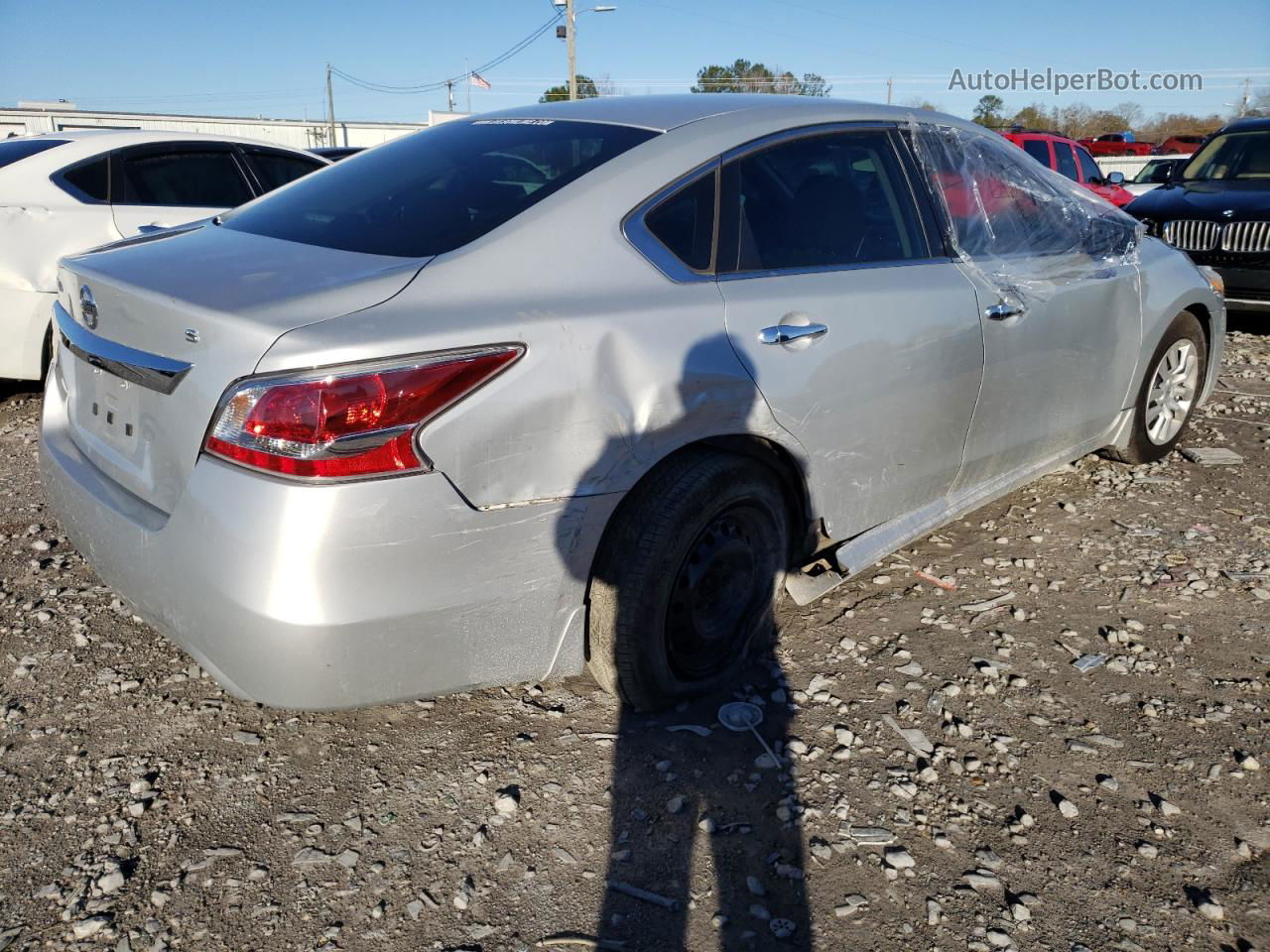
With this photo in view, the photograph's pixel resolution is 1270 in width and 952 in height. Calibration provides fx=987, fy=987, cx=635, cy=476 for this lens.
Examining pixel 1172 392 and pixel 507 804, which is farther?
pixel 1172 392

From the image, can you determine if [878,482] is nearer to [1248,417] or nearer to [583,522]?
[583,522]

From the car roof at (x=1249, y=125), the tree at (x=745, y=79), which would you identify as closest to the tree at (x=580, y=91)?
the tree at (x=745, y=79)

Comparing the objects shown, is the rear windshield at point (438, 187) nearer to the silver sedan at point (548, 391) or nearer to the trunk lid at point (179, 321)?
the silver sedan at point (548, 391)

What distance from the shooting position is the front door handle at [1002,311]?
324 cm

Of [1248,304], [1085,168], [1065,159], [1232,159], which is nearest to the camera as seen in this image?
[1248,304]

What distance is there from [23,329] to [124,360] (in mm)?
3442

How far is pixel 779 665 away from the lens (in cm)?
304

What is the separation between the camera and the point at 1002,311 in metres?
3.28

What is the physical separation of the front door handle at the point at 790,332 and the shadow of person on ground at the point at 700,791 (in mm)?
134

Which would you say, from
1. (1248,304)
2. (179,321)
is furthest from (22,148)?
(1248,304)

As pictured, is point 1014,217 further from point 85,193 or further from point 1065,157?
point 1065,157

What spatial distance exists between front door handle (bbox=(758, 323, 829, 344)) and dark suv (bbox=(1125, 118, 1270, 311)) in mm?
6279

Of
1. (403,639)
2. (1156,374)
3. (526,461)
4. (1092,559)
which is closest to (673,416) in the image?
(526,461)

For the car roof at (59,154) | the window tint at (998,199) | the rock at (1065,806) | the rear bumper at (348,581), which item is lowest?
the rock at (1065,806)
